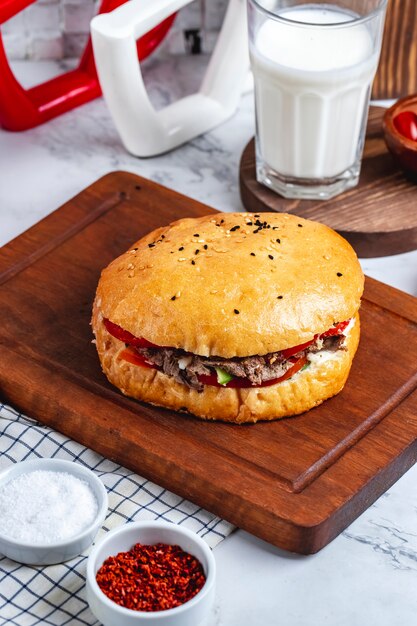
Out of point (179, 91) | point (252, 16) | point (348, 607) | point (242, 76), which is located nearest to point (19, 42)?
point (179, 91)

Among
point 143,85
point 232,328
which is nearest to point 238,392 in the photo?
point 232,328

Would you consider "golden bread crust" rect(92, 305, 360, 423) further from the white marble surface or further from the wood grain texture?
the wood grain texture

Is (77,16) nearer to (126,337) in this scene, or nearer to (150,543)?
(126,337)

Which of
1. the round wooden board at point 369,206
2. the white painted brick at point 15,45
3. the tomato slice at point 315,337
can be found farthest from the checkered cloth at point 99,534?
the white painted brick at point 15,45

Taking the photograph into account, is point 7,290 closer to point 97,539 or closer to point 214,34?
point 97,539

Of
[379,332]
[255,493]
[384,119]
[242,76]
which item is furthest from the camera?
A: [242,76]

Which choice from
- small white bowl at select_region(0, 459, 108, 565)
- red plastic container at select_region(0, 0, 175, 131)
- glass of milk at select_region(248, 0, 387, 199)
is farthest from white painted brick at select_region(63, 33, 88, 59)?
small white bowl at select_region(0, 459, 108, 565)

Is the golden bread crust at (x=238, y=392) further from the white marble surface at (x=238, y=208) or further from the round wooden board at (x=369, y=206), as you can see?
the round wooden board at (x=369, y=206)
